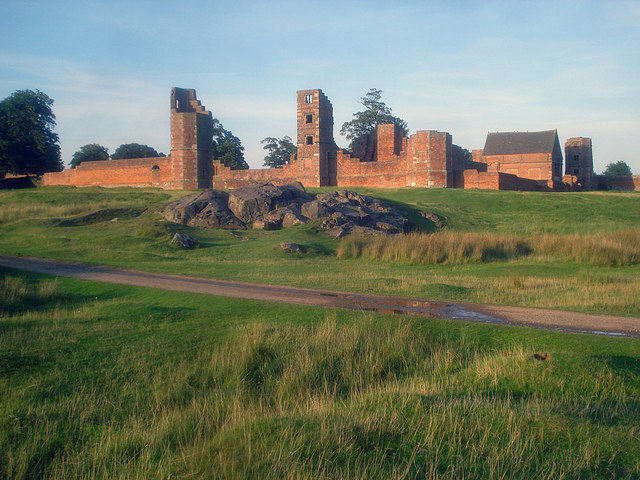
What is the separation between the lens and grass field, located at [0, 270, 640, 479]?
556 cm

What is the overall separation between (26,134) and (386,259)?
5502cm

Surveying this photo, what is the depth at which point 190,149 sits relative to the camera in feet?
168

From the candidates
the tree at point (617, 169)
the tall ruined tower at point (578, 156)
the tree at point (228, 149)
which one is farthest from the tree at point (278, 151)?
the tree at point (617, 169)

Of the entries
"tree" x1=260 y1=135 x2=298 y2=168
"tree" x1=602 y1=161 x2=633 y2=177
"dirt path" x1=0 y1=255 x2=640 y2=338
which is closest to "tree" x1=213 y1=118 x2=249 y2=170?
"tree" x1=260 y1=135 x2=298 y2=168

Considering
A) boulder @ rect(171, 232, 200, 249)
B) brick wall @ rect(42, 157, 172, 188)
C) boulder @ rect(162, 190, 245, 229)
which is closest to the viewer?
boulder @ rect(171, 232, 200, 249)

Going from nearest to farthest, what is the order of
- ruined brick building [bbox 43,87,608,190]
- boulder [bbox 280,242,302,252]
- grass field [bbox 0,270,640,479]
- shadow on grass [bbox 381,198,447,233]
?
grass field [bbox 0,270,640,479] → boulder [bbox 280,242,302,252] → shadow on grass [bbox 381,198,447,233] → ruined brick building [bbox 43,87,608,190]

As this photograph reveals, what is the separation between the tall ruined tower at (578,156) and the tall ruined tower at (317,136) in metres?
41.5

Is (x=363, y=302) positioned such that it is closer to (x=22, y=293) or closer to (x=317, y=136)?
(x=22, y=293)

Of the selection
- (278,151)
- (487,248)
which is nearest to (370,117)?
(278,151)

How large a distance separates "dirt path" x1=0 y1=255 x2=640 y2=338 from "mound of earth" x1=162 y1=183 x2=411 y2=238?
1148 centimetres

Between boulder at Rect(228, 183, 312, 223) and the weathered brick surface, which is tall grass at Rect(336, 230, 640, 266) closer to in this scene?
boulder at Rect(228, 183, 312, 223)

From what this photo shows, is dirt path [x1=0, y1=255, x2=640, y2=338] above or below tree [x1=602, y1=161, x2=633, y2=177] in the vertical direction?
below

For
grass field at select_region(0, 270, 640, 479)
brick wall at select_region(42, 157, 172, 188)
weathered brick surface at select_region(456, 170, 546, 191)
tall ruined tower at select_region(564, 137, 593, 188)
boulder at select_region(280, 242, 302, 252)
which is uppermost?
tall ruined tower at select_region(564, 137, 593, 188)

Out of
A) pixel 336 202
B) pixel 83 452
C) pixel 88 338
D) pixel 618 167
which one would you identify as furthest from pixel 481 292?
pixel 618 167
